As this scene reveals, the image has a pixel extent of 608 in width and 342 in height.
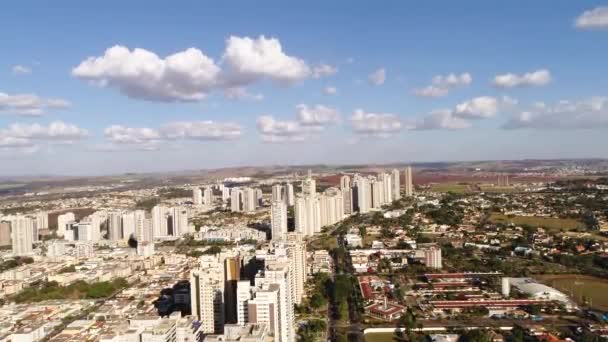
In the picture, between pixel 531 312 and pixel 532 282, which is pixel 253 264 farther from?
pixel 532 282

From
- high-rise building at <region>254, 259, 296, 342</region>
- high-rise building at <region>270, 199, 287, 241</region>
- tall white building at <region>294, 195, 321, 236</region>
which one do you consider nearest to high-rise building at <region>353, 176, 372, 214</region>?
tall white building at <region>294, 195, 321, 236</region>

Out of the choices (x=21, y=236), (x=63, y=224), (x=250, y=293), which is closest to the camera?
(x=250, y=293)

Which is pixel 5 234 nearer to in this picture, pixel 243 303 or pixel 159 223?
pixel 159 223

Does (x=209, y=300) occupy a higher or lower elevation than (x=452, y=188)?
lower

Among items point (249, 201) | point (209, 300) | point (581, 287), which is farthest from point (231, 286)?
point (249, 201)

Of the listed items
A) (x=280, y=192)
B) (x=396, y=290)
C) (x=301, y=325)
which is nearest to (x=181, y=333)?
(x=301, y=325)

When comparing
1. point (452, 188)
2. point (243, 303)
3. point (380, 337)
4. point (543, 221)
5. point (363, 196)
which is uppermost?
point (363, 196)
